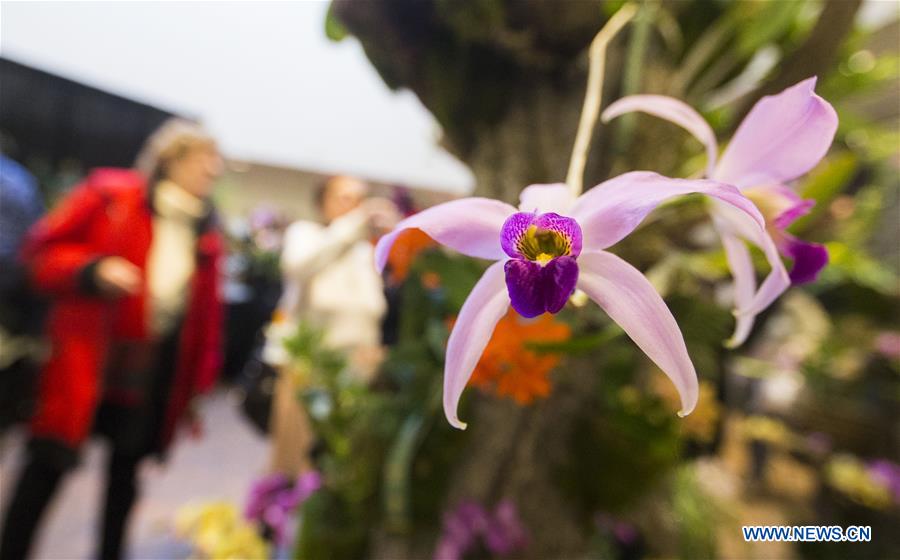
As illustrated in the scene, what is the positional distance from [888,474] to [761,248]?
1.19 metres

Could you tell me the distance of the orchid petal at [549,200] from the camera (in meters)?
0.15

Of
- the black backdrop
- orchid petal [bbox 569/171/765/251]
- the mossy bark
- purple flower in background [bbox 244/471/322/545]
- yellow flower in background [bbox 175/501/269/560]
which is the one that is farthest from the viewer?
the black backdrop

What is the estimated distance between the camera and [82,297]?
2.47ft

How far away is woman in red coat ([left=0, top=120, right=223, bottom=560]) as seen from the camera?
2.49 ft

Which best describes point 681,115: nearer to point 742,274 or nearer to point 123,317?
point 742,274

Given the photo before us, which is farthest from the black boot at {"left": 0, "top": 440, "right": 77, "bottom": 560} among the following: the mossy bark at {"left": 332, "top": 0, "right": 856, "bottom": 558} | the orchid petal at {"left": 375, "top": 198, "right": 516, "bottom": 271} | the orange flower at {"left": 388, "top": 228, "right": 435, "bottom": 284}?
the orchid petal at {"left": 375, "top": 198, "right": 516, "bottom": 271}

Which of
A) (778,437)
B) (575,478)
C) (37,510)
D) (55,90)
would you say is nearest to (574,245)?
(575,478)

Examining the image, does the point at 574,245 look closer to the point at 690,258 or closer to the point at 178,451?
the point at 690,258

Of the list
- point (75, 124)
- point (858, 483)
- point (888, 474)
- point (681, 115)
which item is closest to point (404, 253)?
point (681, 115)

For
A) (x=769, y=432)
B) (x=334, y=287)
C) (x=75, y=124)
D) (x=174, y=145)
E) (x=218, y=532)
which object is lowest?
(x=218, y=532)

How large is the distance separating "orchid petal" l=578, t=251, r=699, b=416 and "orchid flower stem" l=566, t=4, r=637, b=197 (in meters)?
0.03

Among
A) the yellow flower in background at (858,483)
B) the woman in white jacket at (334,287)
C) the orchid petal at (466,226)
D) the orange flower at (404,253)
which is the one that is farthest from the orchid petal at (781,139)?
the yellow flower in background at (858,483)

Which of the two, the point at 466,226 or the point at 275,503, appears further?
the point at 275,503

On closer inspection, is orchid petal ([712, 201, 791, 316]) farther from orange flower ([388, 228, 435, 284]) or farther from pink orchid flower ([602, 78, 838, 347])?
orange flower ([388, 228, 435, 284])
